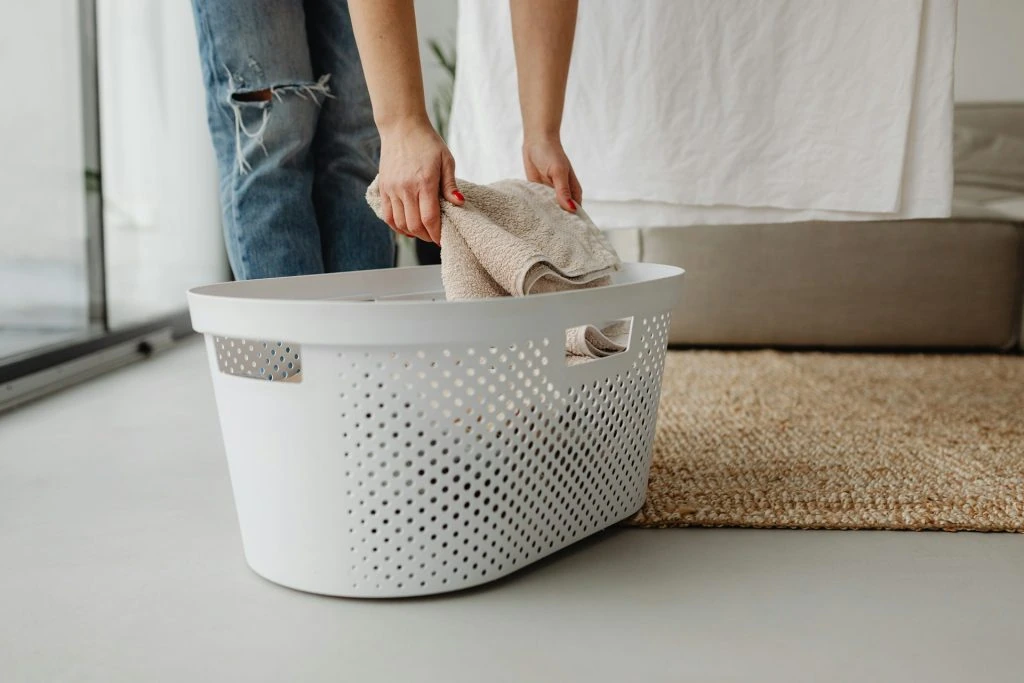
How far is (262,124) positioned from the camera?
38.5 inches

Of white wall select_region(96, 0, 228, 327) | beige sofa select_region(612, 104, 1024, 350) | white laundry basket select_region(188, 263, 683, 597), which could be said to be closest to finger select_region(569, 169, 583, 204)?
white laundry basket select_region(188, 263, 683, 597)

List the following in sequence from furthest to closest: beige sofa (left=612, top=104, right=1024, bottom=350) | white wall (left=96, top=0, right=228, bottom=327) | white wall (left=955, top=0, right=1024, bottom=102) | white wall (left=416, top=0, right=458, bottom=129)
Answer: white wall (left=416, top=0, right=458, bottom=129) < white wall (left=955, top=0, right=1024, bottom=102) < white wall (left=96, top=0, right=228, bottom=327) < beige sofa (left=612, top=104, right=1024, bottom=350)

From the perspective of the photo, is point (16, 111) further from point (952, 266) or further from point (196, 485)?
point (952, 266)

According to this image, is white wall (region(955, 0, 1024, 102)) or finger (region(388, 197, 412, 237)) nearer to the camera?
finger (region(388, 197, 412, 237))

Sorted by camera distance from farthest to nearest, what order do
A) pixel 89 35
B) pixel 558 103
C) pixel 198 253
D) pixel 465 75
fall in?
pixel 198 253 < pixel 89 35 < pixel 465 75 < pixel 558 103

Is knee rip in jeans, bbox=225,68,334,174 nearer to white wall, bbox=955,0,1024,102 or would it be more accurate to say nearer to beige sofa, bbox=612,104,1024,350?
Answer: beige sofa, bbox=612,104,1024,350

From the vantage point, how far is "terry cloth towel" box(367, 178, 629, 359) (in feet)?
2.44

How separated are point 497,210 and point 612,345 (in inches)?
6.0

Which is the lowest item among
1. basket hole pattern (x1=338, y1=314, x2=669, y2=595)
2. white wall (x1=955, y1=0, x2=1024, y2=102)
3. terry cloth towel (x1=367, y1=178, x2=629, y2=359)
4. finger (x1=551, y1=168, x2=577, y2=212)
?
basket hole pattern (x1=338, y1=314, x2=669, y2=595)

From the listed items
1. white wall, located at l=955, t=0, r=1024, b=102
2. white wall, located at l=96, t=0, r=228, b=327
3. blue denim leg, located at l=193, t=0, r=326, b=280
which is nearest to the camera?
blue denim leg, located at l=193, t=0, r=326, b=280

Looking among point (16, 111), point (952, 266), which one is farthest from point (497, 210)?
point (952, 266)

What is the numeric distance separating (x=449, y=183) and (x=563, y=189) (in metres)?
0.21

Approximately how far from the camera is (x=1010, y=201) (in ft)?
6.41

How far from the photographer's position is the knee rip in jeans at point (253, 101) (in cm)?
97
